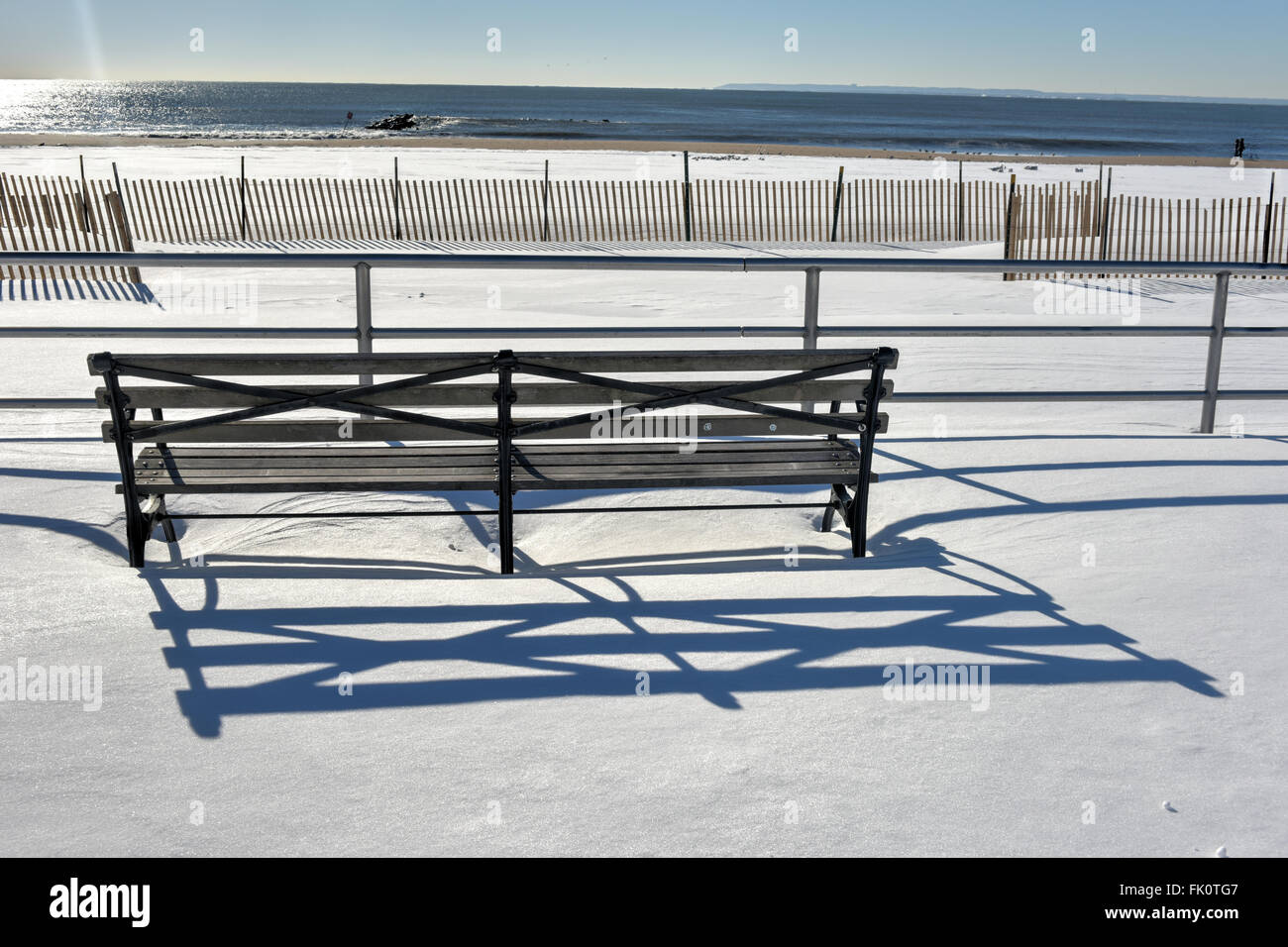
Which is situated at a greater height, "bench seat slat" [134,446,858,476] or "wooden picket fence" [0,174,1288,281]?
"wooden picket fence" [0,174,1288,281]

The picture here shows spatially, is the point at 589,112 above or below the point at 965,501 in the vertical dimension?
above

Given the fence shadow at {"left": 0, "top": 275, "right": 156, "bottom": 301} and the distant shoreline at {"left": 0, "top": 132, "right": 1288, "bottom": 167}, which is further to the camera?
the distant shoreline at {"left": 0, "top": 132, "right": 1288, "bottom": 167}

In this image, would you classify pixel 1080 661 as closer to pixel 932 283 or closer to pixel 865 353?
pixel 865 353

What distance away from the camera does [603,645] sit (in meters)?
3.71

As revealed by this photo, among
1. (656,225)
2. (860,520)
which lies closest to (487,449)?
(860,520)

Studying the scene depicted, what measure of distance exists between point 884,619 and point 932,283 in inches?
454

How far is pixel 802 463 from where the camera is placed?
4.69 m

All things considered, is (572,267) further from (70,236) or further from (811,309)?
(70,236)

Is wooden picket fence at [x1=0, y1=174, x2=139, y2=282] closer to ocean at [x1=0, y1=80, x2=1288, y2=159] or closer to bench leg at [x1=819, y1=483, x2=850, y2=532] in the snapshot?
bench leg at [x1=819, y1=483, x2=850, y2=532]

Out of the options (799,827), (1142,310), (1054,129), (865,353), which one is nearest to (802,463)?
(865,353)

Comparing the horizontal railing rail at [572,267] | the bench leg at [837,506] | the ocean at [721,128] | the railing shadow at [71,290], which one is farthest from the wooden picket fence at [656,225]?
the ocean at [721,128]

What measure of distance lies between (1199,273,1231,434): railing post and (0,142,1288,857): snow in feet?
1.46

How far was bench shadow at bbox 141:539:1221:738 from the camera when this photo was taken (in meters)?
3.39

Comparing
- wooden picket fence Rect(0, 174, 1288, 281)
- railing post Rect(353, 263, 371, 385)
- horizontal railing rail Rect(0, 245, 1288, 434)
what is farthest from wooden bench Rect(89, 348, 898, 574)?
wooden picket fence Rect(0, 174, 1288, 281)
